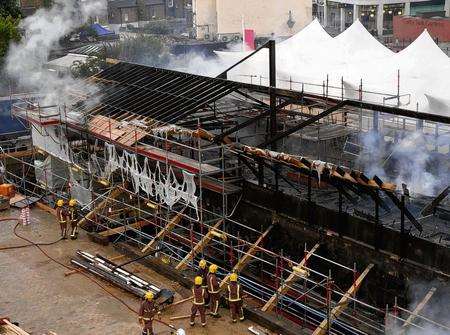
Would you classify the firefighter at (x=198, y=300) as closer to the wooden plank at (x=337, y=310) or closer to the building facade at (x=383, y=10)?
the wooden plank at (x=337, y=310)

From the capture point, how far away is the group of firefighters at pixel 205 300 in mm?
14898

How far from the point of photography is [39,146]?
25719 millimetres

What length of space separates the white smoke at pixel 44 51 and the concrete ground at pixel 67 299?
708 centimetres

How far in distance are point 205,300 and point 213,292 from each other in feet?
1.52

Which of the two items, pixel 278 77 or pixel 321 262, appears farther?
pixel 278 77

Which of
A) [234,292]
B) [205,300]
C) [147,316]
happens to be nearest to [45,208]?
[205,300]

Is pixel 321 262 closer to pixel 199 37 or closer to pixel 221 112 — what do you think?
pixel 221 112

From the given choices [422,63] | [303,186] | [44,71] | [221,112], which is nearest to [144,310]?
[303,186]

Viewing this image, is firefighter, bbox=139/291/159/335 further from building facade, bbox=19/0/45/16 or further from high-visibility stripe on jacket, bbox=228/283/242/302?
building facade, bbox=19/0/45/16

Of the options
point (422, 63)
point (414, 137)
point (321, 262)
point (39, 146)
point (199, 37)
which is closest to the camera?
point (321, 262)

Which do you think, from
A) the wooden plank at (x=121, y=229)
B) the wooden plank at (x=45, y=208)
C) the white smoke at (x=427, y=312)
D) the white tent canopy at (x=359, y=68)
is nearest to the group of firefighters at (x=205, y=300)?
the white smoke at (x=427, y=312)

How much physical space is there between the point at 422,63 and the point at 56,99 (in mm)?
14503

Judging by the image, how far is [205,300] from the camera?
16.1 m

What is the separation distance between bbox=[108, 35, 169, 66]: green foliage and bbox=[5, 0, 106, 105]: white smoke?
4011mm
